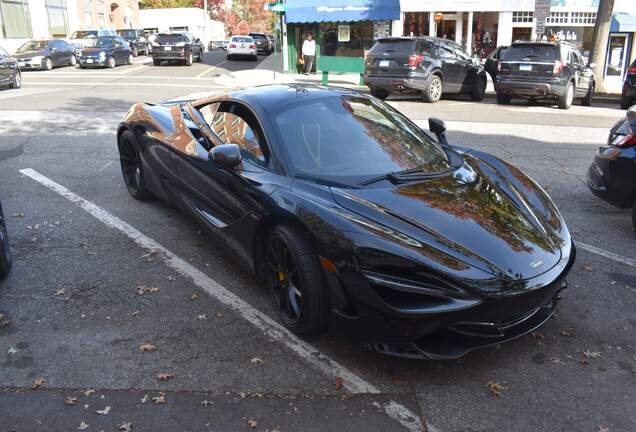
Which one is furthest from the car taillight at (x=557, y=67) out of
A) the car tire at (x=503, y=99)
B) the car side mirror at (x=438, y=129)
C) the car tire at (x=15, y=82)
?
the car tire at (x=15, y=82)

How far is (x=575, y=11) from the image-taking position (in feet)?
79.8

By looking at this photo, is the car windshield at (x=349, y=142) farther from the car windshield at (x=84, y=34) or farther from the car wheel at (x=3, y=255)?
the car windshield at (x=84, y=34)

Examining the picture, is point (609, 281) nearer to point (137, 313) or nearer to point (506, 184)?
point (506, 184)

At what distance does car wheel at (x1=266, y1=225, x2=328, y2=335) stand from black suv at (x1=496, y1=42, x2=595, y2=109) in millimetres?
12697

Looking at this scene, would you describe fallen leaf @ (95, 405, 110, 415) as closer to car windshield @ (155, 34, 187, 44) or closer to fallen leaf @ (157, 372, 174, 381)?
fallen leaf @ (157, 372, 174, 381)

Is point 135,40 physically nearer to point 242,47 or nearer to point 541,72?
point 242,47

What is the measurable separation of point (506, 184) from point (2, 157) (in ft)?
23.9

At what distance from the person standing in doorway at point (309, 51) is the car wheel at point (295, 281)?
21244mm

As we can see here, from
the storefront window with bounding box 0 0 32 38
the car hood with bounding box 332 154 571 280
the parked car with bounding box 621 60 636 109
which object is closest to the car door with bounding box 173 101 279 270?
the car hood with bounding box 332 154 571 280

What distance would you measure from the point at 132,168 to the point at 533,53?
11.7 metres

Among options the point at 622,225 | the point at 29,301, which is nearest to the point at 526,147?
the point at 622,225

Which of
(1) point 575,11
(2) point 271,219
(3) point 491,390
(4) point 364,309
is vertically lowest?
(3) point 491,390

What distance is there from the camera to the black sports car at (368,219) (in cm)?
306

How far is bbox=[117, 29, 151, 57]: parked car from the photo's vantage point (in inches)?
1508
